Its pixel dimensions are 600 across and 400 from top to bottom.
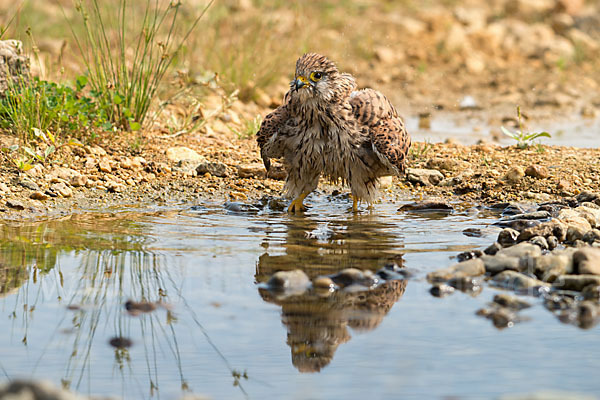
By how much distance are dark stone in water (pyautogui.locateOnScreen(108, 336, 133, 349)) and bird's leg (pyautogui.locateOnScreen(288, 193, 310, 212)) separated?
3.17m

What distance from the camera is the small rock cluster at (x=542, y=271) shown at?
3919 millimetres

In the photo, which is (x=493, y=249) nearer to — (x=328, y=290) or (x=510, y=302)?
(x=510, y=302)

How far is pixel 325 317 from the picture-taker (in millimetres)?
3824

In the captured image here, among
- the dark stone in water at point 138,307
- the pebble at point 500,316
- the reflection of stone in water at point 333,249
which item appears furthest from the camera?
the reflection of stone in water at point 333,249

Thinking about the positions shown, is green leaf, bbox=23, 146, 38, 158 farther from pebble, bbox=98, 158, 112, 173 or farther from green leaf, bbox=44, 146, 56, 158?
pebble, bbox=98, 158, 112, 173

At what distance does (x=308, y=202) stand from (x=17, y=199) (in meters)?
2.40

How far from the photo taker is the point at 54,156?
689 centimetres

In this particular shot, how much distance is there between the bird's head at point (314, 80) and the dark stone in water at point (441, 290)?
235cm

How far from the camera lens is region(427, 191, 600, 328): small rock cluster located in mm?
3919

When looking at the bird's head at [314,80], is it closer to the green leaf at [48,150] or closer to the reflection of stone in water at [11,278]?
the green leaf at [48,150]

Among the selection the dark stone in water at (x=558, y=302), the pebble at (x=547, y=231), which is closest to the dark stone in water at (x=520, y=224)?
the pebble at (x=547, y=231)

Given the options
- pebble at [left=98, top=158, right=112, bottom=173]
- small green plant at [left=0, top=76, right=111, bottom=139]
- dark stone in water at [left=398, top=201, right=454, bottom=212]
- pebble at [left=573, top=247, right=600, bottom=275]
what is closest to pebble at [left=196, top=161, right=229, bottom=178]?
pebble at [left=98, top=158, right=112, bottom=173]

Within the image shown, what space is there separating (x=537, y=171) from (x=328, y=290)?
3543 mm

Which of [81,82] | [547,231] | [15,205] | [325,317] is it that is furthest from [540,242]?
[81,82]
